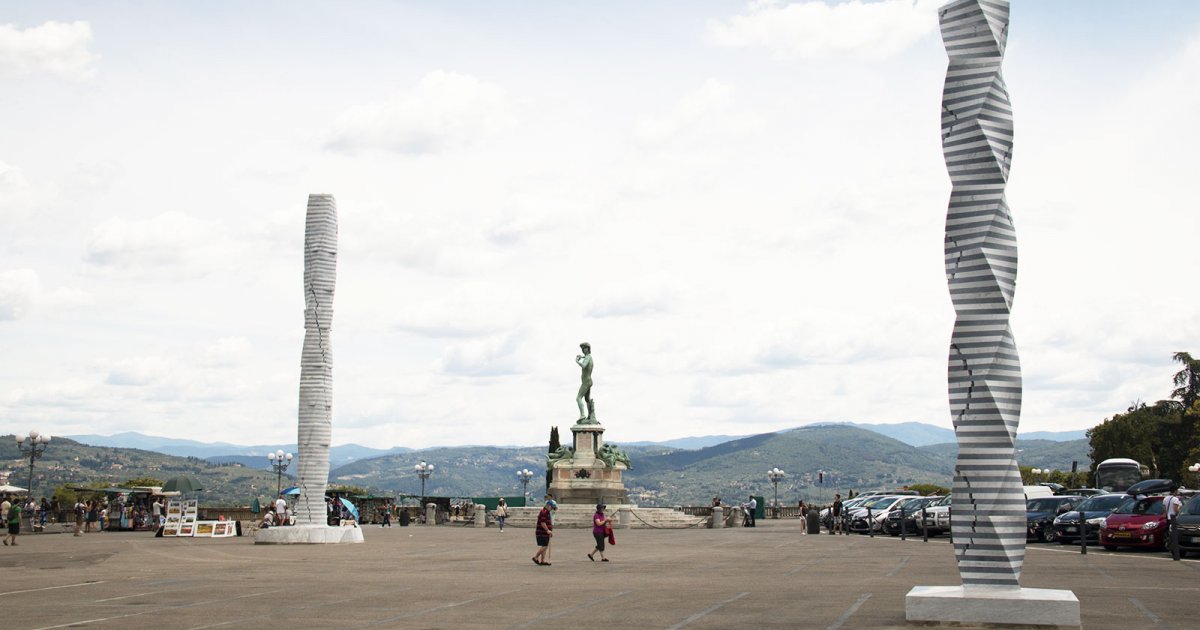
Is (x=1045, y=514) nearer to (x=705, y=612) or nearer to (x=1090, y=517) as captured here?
(x=1090, y=517)

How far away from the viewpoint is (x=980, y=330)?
16172 mm

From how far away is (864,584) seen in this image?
853 inches

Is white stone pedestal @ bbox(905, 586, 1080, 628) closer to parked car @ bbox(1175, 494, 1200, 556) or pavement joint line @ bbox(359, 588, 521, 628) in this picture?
pavement joint line @ bbox(359, 588, 521, 628)

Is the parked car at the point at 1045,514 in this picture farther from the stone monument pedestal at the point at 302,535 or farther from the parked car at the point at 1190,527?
the stone monument pedestal at the point at 302,535

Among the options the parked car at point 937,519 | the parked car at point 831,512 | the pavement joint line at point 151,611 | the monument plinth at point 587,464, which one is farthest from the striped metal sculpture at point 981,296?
the monument plinth at point 587,464

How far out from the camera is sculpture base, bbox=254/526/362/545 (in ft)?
128

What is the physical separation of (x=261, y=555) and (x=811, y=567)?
14788 mm

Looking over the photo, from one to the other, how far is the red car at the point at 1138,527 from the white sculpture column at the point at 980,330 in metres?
18.7

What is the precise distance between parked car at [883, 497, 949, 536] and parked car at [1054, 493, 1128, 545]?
30.1 ft

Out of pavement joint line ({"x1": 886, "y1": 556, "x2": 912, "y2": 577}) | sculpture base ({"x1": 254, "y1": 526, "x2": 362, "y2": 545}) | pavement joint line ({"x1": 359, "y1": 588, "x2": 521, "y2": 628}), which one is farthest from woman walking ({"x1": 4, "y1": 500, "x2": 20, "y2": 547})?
pavement joint line ({"x1": 886, "y1": 556, "x2": 912, "y2": 577})

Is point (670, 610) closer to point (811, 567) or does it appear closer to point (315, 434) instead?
point (811, 567)

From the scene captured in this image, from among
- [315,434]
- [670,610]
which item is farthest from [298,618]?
[315,434]

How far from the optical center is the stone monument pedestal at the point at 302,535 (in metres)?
39.0

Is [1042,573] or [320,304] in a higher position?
[320,304]
